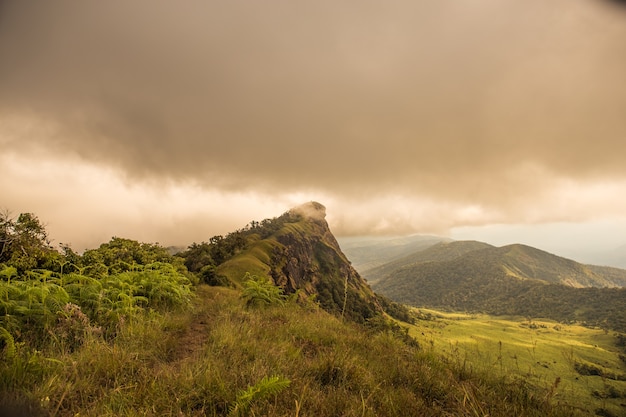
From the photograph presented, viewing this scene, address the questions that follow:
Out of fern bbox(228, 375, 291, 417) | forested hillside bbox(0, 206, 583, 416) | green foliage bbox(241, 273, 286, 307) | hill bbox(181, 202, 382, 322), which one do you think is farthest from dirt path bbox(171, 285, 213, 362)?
hill bbox(181, 202, 382, 322)

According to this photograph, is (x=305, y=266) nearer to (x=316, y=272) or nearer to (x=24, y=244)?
(x=316, y=272)

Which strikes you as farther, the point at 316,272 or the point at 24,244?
the point at 316,272

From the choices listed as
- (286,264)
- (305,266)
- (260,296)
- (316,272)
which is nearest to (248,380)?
(260,296)

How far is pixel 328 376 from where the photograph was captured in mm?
4465

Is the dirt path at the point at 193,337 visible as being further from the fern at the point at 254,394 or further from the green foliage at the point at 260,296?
the green foliage at the point at 260,296

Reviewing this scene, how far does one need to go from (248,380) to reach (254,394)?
24.7 inches

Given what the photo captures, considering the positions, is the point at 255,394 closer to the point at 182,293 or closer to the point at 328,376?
the point at 328,376

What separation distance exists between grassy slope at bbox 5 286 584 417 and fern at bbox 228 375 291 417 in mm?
94

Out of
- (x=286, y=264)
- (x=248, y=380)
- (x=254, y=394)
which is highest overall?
(x=254, y=394)

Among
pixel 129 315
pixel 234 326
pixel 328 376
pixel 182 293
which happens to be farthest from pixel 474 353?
pixel 182 293

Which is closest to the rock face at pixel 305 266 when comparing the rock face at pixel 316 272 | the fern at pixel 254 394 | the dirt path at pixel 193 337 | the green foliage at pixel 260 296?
the rock face at pixel 316 272

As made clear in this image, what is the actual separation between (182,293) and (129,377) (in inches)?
253

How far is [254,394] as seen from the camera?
3.28 m

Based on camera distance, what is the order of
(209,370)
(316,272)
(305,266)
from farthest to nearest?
(316,272) < (305,266) < (209,370)
